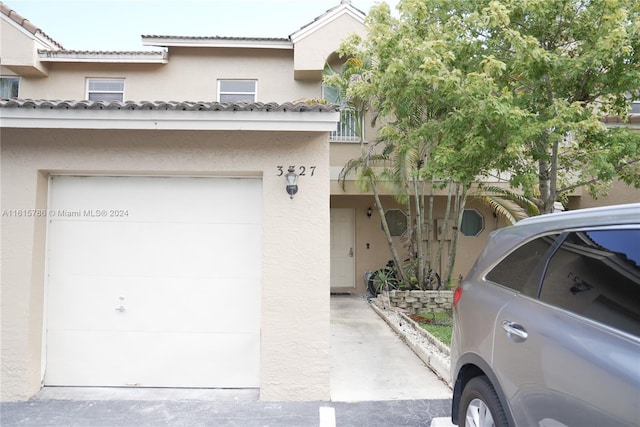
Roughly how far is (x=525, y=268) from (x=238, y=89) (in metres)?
10.7

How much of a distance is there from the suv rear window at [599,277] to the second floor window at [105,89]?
1236cm

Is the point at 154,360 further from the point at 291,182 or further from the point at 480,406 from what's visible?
the point at 480,406

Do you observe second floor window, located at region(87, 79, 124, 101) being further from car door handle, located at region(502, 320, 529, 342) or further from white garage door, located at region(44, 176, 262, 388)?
car door handle, located at region(502, 320, 529, 342)

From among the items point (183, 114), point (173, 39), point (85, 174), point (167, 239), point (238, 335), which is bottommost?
point (238, 335)

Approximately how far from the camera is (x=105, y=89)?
11570 mm

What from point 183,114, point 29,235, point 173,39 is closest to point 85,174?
point 29,235

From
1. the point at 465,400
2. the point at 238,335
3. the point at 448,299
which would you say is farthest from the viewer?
the point at 448,299

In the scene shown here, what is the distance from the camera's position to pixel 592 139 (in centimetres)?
611

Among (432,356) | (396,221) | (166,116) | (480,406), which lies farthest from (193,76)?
(480,406)

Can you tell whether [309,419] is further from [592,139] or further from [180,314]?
[592,139]

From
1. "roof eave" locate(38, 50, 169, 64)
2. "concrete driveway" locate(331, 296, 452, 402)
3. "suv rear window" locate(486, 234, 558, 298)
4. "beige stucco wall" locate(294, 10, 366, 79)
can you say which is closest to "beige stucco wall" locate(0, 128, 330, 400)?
"concrete driveway" locate(331, 296, 452, 402)

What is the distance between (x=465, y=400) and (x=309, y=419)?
1.83m

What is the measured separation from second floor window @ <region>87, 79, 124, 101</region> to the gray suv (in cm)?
1191

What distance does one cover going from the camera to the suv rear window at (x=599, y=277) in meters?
1.90
